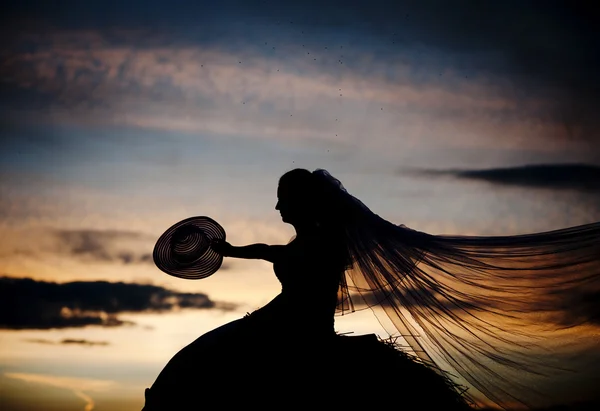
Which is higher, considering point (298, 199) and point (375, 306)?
point (298, 199)

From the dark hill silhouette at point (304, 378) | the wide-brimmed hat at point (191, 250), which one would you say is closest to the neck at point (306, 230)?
the wide-brimmed hat at point (191, 250)

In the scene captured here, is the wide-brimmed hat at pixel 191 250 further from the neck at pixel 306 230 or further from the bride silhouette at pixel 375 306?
the neck at pixel 306 230

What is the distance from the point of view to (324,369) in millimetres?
11227

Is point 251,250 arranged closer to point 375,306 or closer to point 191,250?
point 191,250

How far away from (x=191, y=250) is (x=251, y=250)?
68 cm

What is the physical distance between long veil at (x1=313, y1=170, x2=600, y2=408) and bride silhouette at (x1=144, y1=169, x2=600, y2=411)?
14 millimetres

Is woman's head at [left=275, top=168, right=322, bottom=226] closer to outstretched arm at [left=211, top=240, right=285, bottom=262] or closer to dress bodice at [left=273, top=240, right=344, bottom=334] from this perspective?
dress bodice at [left=273, top=240, right=344, bottom=334]

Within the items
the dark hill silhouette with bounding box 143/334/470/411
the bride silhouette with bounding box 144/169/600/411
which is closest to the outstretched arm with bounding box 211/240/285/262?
the bride silhouette with bounding box 144/169/600/411

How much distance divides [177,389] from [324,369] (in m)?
1.61

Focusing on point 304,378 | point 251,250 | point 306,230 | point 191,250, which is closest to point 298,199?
point 306,230

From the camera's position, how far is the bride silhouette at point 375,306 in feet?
36.8

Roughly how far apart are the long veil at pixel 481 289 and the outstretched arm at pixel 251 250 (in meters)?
0.99

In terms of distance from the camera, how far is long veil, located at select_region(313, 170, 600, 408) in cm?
1214

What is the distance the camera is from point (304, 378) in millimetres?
11172
